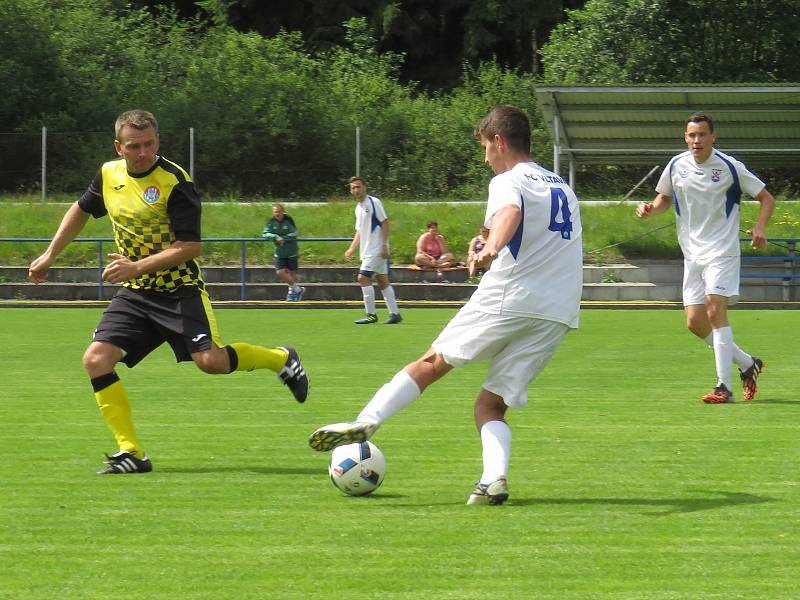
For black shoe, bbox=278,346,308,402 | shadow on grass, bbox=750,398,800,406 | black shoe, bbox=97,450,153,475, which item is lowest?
shadow on grass, bbox=750,398,800,406

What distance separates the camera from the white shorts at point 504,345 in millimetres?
6172

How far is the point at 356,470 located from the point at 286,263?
19692mm

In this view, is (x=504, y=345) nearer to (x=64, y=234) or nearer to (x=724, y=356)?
(x=64, y=234)

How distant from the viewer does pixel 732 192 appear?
33.5 ft

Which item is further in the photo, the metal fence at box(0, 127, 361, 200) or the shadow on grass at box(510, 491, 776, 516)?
the metal fence at box(0, 127, 361, 200)

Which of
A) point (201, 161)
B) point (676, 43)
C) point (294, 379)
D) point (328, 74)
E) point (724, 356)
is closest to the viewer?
point (294, 379)

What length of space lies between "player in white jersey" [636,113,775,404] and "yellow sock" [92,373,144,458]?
4.29m

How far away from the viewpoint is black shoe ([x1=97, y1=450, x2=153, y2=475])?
7.09 meters

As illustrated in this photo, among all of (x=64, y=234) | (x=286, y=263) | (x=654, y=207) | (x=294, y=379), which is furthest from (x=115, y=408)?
(x=286, y=263)

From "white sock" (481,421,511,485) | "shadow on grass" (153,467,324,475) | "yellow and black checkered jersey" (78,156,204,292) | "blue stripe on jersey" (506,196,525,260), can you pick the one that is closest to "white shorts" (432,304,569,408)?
"white sock" (481,421,511,485)

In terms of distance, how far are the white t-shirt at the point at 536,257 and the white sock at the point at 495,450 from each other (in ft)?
1.67

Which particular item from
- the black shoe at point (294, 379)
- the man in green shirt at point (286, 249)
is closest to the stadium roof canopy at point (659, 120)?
the man in green shirt at point (286, 249)

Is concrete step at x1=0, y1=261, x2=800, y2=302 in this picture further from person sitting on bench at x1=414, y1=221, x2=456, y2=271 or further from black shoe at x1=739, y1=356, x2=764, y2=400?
black shoe at x1=739, y1=356, x2=764, y2=400

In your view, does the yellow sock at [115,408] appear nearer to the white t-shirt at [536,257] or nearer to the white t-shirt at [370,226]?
the white t-shirt at [536,257]
